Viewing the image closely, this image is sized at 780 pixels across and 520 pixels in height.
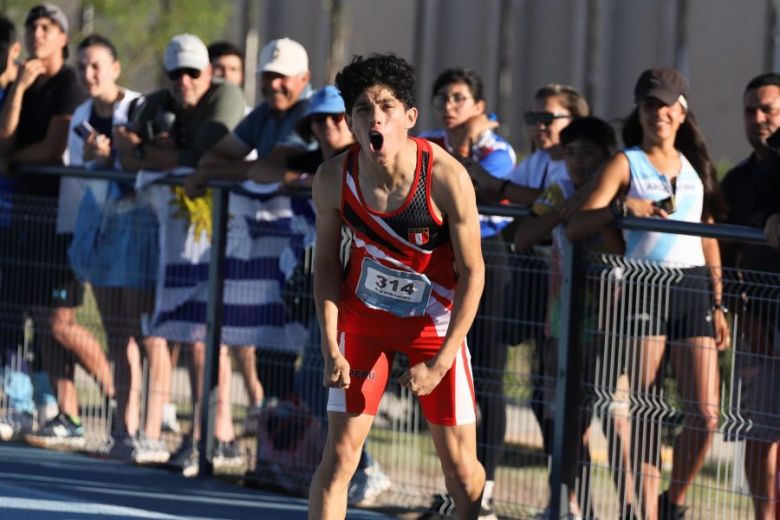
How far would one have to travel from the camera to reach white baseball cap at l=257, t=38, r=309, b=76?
8547 millimetres

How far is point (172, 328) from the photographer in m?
8.73

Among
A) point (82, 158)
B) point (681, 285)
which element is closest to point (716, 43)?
point (82, 158)

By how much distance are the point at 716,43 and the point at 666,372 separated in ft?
71.9

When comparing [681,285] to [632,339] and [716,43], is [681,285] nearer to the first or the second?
[632,339]

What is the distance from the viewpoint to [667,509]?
694cm

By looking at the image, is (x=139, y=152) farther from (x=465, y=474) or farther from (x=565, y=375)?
(x=465, y=474)

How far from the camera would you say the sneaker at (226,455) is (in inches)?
336

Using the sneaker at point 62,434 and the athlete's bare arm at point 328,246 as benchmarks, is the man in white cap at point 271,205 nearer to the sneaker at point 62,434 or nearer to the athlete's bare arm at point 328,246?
the sneaker at point 62,434

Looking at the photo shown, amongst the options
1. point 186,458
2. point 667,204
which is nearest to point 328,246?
point 667,204

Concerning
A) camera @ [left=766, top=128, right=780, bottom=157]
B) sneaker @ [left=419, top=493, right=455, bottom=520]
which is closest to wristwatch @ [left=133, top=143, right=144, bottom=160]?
sneaker @ [left=419, top=493, right=455, bottom=520]

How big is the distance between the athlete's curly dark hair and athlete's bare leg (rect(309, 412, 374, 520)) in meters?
1.14

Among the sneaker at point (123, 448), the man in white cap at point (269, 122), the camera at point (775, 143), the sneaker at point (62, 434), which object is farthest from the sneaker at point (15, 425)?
the camera at point (775, 143)

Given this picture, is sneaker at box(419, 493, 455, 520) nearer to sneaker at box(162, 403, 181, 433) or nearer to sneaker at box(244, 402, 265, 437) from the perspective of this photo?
sneaker at box(244, 402, 265, 437)

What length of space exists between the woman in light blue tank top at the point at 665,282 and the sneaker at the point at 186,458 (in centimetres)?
261
